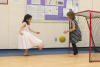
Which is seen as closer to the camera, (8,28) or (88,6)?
(8,28)

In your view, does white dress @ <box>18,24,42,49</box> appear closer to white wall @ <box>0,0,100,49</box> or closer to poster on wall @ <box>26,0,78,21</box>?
white wall @ <box>0,0,100,49</box>

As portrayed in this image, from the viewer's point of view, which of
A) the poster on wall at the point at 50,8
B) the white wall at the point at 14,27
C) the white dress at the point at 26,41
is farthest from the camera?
the poster on wall at the point at 50,8

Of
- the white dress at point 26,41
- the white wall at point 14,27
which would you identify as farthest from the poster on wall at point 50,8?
the white dress at point 26,41

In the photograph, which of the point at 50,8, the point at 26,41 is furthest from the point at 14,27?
the point at 50,8

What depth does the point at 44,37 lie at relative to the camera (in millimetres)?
4637

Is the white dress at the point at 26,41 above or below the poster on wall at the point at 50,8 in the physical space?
below

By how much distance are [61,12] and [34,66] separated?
2475mm

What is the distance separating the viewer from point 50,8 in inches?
182

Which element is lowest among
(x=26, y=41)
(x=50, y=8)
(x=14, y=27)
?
(x=26, y=41)

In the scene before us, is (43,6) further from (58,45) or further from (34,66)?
(34,66)

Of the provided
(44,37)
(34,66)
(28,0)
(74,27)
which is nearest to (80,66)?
(34,66)

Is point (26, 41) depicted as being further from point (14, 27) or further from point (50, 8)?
point (50, 8)

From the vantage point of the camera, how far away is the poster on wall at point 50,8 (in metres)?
4.49

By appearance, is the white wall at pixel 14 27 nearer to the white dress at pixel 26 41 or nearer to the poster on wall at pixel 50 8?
the poster on wall at pixel 50 8
